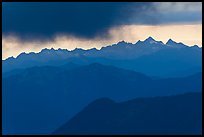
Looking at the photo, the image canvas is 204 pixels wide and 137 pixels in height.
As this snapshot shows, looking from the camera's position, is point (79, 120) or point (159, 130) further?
point (79, 120)

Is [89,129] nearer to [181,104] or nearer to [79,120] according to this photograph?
[79,120]

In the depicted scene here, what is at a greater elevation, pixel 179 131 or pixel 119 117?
pixel 119 117

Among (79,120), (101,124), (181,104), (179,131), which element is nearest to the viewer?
(179,131)

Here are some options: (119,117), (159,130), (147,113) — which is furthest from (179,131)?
(119,117)

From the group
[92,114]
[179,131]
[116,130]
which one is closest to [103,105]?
[92,114]

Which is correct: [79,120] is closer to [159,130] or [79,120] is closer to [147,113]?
[147,113]

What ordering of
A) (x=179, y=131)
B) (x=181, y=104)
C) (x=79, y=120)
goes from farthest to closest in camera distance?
1. (x=79, y=120)
2. (x=181, y=104)
3. (x=179, y=131)
